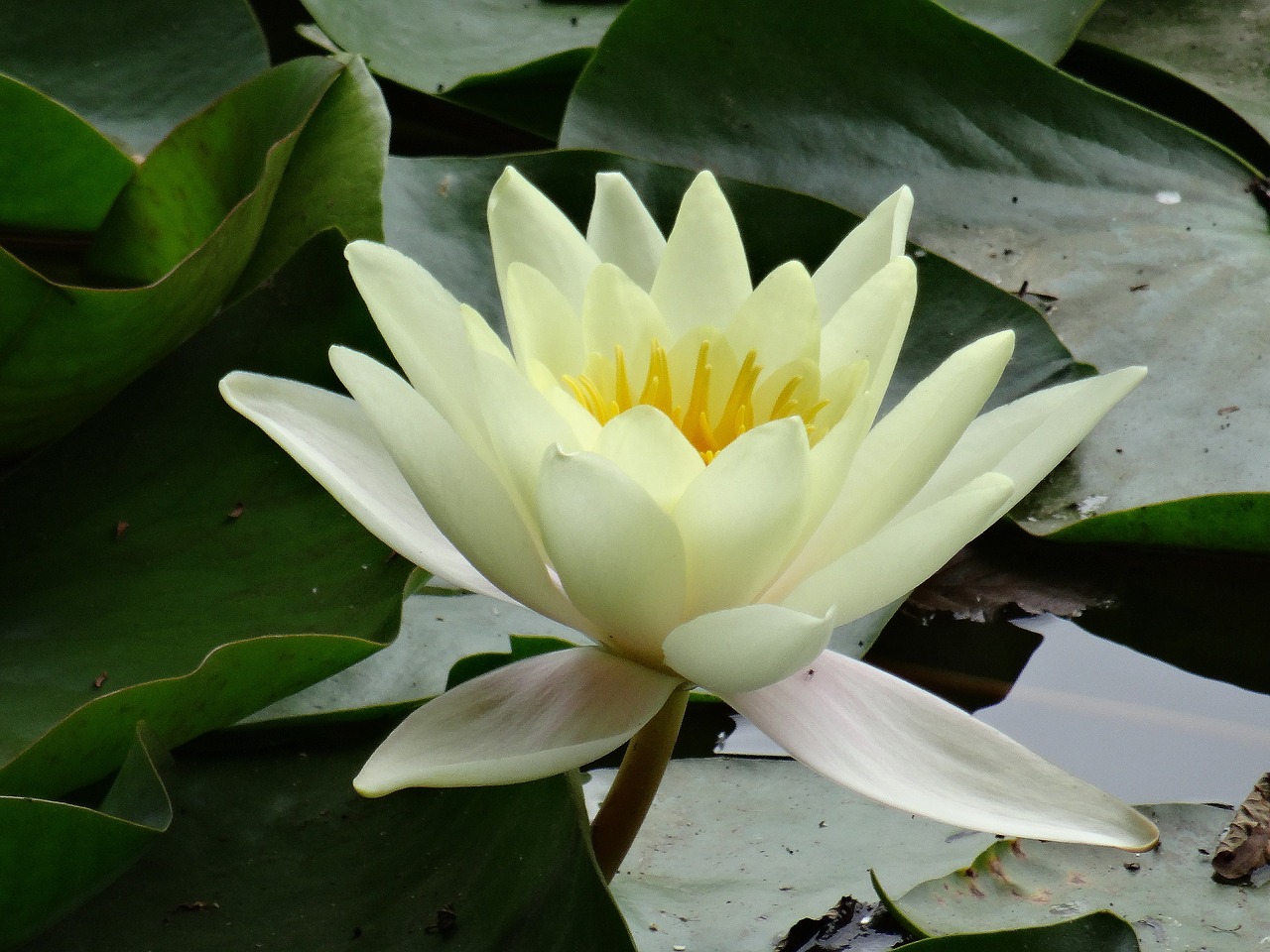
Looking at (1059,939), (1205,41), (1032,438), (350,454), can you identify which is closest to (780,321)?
(1032,438)

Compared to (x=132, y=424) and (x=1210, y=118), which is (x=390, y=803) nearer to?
(x=132, y=424)

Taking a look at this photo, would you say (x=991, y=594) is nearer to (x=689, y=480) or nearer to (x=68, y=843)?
(x=689, y=480)

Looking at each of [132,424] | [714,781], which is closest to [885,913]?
[714,781]

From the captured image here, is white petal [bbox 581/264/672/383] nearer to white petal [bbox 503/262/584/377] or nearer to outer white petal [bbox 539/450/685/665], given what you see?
white petal [bbox 503/262/584/377]


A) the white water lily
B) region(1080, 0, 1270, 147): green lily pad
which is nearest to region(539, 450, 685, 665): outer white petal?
the white water lily

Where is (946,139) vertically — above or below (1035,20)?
below

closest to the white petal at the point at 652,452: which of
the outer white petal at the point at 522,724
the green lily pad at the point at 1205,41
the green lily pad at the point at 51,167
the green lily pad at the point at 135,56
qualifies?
the outer white petal at the point at 522,724

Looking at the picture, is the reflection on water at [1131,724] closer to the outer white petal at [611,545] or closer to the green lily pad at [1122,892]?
the green lily pad at [1122,892]
